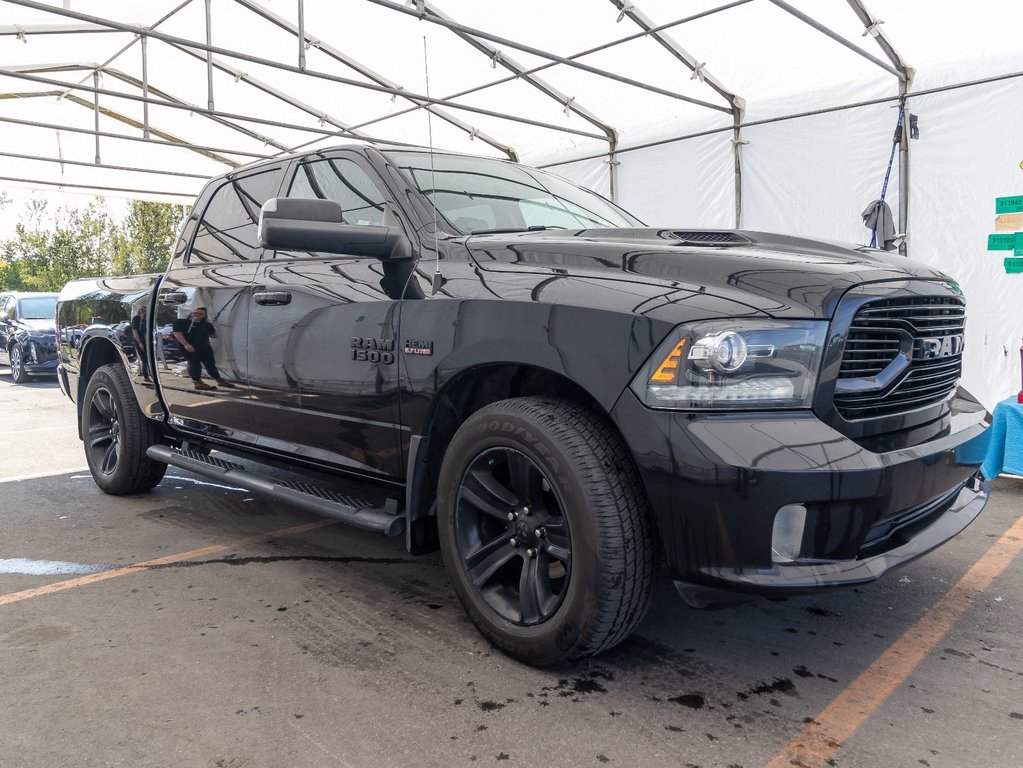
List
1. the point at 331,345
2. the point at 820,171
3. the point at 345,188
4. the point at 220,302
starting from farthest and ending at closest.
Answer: the point at 820,171, the point at 220,302, the point at 345,188, the point at 331,345

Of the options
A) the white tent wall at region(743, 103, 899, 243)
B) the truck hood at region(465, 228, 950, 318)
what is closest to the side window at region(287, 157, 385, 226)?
the truck hood at region(465, 228, 950, 318)

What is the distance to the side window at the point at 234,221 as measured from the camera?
382cm

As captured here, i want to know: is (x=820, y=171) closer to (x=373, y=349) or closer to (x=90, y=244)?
(x=373, y=349)

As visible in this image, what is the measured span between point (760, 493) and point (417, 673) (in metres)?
1.23

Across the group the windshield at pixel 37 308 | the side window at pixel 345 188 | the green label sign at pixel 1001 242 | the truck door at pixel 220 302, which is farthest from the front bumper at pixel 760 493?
the windshield at pixel 37 308

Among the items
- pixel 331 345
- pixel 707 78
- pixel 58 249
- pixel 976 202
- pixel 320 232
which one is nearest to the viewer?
pixel 320 232

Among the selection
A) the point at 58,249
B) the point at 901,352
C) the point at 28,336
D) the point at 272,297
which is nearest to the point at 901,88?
the point at 901,352

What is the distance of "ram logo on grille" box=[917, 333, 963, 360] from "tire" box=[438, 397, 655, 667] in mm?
1004

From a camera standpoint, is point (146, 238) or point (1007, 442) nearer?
point (1007, 442)

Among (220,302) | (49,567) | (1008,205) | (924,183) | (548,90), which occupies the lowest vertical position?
(49,567)

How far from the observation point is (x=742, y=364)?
2059 millimetres

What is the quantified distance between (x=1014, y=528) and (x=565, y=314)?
10.6 ft

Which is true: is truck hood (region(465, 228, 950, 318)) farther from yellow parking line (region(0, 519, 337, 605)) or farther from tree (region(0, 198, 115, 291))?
tree (region(0, 198, 115, 291))

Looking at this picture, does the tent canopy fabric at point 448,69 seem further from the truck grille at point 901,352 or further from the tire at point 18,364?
the truck grille at point 901,352
